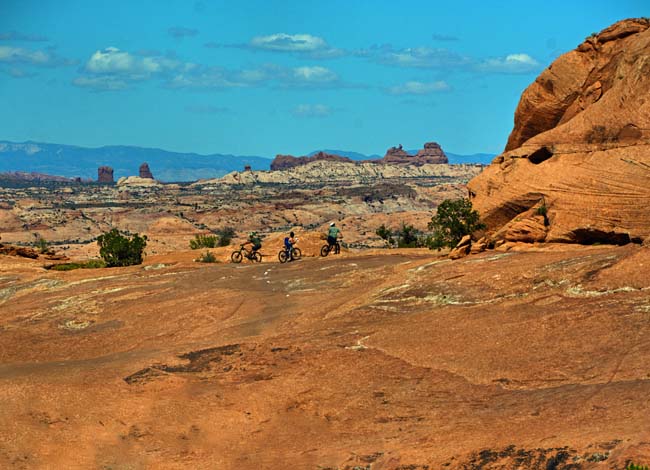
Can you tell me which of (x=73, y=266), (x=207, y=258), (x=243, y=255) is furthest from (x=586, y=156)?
(x=73, y=266)

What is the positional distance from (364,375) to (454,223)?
16929mm

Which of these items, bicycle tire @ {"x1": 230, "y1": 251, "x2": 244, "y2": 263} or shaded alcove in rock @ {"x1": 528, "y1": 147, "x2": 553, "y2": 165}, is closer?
shaded alcove in rock @ {"x1": 528, "y1": 147, "x2": 553, "y2": 165}

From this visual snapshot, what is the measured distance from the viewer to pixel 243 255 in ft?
140

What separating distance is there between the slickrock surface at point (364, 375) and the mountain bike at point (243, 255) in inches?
514

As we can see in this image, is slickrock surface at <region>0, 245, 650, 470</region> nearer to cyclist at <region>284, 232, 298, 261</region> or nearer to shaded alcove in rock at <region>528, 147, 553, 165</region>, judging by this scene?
shaded alcove in rock at <region>528, 147, 553, 165</region>

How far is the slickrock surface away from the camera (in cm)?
1481

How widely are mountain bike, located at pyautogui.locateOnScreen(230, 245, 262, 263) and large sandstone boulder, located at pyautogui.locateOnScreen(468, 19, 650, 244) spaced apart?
1097 cm

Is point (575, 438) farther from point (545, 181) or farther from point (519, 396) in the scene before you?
point (545, 181)

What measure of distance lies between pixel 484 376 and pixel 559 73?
24.8 meters

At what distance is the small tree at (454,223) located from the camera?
34688 mm

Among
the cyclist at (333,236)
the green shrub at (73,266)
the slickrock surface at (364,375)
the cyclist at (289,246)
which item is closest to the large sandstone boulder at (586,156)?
the slickrock surface at (364,375)

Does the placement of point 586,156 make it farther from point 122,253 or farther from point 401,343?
point 122,253

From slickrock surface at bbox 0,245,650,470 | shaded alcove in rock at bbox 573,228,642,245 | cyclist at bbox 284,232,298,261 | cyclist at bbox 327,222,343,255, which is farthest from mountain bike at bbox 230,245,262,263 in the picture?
shaded alcove in rock at bbox 573,228,642,245

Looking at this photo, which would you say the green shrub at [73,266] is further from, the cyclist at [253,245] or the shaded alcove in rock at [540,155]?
the shaded alcove in rock at [540,155]
